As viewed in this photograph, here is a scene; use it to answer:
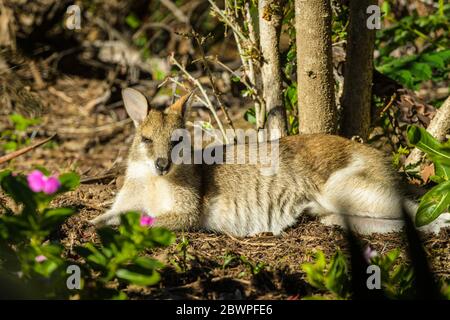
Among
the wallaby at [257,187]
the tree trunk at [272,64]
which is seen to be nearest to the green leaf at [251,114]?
the tree trunk at [272,64]

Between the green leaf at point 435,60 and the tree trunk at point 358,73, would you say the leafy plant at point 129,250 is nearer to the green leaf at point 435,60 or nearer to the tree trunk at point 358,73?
the tree trunk at point 358,73

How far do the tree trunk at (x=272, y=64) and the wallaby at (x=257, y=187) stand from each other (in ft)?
1.22

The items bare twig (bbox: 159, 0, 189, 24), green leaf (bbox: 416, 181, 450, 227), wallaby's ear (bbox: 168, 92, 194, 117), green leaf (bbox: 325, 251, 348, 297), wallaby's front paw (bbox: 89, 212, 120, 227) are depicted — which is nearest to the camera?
green leaf (bbox: 325, 251, 348, 297)

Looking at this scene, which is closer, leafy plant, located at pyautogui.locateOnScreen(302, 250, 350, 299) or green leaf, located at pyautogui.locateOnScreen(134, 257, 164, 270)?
green leaf, located at pyautogui.locateOnScreen(134, 257, 164, 270)

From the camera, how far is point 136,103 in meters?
5.57

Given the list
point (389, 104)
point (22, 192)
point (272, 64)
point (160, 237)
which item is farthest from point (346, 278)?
point (389, 104)

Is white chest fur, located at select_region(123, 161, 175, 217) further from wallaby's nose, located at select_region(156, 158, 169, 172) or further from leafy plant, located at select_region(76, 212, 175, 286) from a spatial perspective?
leafy plant, located at select_region(76, 212, 175, 286)

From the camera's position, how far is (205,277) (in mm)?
4098

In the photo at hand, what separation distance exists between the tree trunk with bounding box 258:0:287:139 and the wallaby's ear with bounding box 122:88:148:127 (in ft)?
3.90

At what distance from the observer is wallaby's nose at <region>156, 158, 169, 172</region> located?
5242 millimetres

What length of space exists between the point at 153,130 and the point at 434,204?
224cm

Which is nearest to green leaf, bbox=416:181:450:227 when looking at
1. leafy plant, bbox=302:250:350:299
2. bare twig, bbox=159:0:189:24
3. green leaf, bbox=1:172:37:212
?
leafy plant, bbox=302:250:350:299

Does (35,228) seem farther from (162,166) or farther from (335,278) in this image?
(162,166)

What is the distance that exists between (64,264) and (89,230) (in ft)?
6.12
